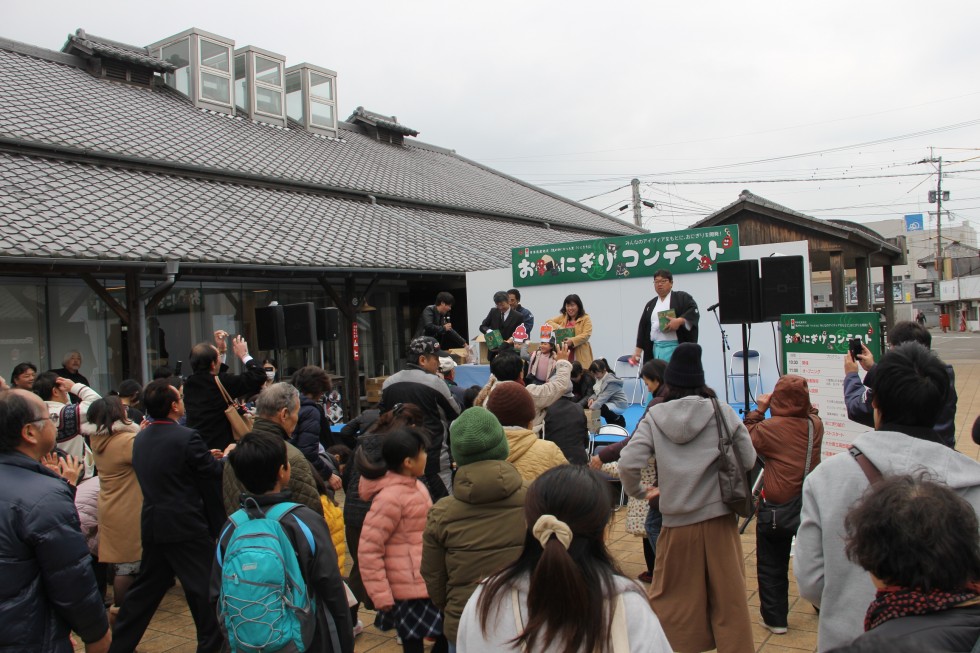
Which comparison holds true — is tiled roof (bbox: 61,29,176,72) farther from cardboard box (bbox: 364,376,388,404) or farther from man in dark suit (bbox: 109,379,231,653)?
man in dark suit (bbox: 109,379,231,653)

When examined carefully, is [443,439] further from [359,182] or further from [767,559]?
[359,182]

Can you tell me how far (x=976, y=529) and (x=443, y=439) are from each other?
3.70 metres

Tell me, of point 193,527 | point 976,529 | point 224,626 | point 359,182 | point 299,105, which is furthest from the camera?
point 299,105

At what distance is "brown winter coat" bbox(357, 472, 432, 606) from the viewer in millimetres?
3404

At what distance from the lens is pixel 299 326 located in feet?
23.4

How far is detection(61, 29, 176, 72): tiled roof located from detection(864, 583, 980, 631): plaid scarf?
1758 centimetres

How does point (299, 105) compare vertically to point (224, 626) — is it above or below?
above

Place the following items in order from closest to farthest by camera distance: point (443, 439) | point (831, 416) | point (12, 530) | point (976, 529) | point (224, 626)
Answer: point (976, 529) → point (12, 530) → point (224, 626) → point (443, 439) → point (831, 416)

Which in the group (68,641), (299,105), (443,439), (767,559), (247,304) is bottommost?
(767,559)

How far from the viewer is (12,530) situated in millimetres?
2625

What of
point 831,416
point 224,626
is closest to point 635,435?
point 224,626

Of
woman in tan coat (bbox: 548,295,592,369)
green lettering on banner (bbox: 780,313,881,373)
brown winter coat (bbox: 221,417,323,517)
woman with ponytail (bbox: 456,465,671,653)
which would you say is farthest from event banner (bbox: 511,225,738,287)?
woman with ponytail (bbox: 456,465,671,653)

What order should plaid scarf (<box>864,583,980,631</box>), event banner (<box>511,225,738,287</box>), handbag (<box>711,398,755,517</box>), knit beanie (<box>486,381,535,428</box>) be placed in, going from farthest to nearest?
event banner (<box>511,225,738,287</box>)
knit beanie (<box>486,381,535,428</box>)
handbag (<box>711,398,755,517</box>)
plaid scarf (<box>864,583,980,631</box>)

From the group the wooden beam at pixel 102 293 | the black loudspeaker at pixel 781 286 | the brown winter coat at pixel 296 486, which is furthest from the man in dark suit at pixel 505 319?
the brown winter coat at pixel 296 486
